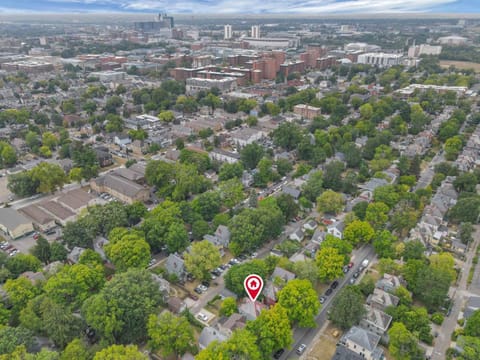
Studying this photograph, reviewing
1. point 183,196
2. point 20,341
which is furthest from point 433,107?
point 20,341

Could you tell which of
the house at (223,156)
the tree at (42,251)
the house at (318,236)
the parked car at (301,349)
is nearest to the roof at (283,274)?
the parked car at (301,349)

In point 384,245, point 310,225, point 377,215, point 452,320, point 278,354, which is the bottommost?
point 278,354

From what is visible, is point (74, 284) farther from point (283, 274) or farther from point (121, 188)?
point (121, 188)

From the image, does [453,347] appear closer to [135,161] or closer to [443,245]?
[443,245]

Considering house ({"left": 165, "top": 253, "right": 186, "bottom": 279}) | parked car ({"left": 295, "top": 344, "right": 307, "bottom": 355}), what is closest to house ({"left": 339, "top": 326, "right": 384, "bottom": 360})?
parked car ({"left": 295, "top": 344, "right": 307, "bottom": 355})

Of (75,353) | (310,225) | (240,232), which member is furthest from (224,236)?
(75,353)

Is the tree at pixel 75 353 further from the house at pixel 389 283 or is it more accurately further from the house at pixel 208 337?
the house at pixel 389 283
